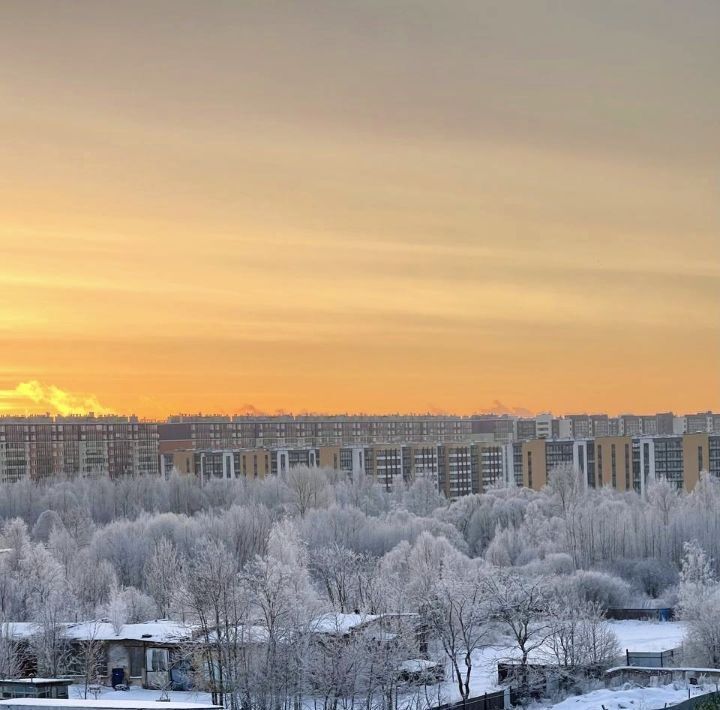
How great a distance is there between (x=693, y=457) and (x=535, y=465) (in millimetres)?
6425

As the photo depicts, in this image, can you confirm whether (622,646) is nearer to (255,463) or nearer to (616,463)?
(616,463)

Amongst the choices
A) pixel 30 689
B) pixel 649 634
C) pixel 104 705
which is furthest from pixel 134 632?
pixel 649 634

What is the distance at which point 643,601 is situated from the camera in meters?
30.7

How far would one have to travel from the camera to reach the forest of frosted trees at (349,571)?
18.9 meters

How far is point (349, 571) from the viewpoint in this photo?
27.7 m

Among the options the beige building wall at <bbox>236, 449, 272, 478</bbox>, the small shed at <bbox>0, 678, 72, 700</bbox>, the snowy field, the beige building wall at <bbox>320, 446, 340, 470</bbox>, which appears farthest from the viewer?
the beige building wall at <bbox>236, 449, 272, 478</bbox>

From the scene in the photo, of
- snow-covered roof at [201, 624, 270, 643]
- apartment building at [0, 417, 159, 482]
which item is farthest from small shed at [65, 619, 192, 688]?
apartment building at [0, 417, 159, 482]

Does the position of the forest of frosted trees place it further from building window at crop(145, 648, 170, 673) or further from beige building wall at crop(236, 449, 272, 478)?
beige building wall at crop(236, 449, 272, 478)

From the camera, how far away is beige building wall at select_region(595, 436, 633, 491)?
54.3 meters

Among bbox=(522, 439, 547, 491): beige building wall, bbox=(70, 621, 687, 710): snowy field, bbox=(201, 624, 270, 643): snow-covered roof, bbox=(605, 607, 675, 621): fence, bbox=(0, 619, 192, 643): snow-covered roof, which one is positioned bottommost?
bbox=(605, 607, 675, 621): fence

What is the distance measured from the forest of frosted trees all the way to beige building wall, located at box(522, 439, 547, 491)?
8.44 metres

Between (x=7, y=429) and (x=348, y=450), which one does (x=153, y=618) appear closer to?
(x=348, y=450)

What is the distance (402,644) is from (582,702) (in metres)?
3.16

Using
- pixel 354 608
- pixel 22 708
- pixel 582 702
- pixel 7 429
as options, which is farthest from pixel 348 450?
pixel 22 708
